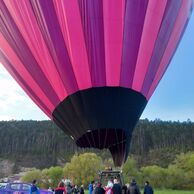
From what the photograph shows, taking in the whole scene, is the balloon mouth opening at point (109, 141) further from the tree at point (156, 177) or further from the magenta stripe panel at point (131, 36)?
the tree at point (156, 177)

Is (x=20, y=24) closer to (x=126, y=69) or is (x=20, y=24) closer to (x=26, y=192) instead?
(x=126, y=69)

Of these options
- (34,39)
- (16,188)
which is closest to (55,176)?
(16,188)

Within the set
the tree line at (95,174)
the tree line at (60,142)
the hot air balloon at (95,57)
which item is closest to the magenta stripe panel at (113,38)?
the hot air balloon at (95,57)

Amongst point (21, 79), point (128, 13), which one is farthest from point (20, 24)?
point (128, 13)

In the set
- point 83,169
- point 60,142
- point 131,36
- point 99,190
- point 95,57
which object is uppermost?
point 60,142

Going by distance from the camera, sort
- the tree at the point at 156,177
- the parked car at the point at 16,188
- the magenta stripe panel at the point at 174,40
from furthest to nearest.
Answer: the tree at the point at 156,177 < the parked car at the point at 16,188 < the magenta stripe panel at the point at 174,40

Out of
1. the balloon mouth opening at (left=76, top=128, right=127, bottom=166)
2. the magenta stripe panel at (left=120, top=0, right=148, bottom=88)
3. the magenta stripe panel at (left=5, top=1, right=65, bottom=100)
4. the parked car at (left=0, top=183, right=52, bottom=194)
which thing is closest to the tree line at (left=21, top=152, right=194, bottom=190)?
the parked car at (left=0, top=183, right=52, bottom=194)

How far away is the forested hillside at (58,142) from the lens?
9600cm

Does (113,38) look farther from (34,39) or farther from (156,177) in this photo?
(156,177)

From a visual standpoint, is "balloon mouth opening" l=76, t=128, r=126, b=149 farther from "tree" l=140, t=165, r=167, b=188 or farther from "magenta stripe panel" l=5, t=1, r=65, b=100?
"tree" l=140, t=165, r=167, b=188

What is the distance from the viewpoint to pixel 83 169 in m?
45.8

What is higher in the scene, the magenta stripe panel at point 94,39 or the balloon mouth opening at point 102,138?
the magenta stripe panel at point 94,39

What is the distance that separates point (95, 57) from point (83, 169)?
1572 inches

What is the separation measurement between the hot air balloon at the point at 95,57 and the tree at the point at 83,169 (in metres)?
37.1
